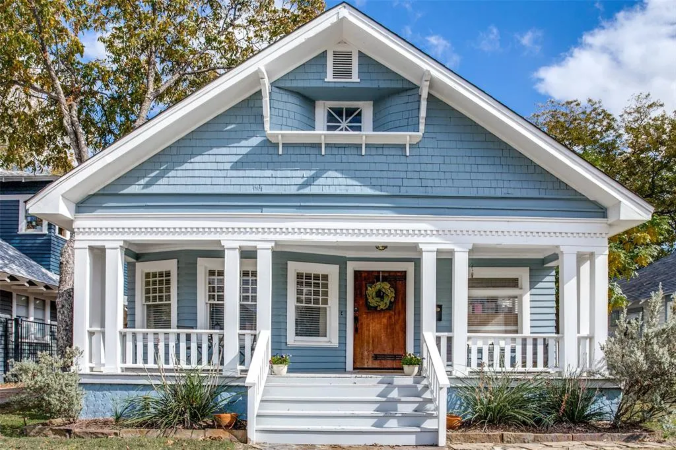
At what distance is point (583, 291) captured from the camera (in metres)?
12.4

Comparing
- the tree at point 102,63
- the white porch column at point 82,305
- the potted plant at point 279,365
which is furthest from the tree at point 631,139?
the white porch column at point 82,305

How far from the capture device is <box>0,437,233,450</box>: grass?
8.59m

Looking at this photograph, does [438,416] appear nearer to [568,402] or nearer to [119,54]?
[568,402]

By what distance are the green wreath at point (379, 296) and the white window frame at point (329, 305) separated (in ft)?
2.11

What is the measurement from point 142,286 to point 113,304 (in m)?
2.10

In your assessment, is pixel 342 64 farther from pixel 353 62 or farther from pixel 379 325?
pixel 379 325

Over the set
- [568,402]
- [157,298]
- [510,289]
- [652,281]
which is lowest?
[568,402]

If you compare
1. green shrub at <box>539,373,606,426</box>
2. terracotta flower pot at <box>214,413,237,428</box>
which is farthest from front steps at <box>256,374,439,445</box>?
green shrub at <box>539,373,606,426</box>

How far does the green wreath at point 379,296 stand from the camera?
13.2m

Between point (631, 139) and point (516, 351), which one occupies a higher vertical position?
point (631, 139)

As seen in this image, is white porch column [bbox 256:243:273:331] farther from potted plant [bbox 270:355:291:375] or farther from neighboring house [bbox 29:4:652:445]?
potted plant [bbox 270:355:291:375]

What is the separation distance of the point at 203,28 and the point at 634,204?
41.2ft

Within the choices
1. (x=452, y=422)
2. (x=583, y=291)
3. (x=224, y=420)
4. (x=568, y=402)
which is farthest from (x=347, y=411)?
(x=583, y=291)

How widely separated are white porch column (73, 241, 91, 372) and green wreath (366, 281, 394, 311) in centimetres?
509
